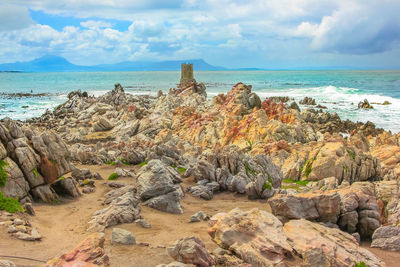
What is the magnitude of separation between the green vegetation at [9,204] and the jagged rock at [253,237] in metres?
6.16

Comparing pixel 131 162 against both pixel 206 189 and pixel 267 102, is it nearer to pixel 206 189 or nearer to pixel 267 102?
pixel 206 189

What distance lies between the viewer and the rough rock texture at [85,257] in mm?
6637

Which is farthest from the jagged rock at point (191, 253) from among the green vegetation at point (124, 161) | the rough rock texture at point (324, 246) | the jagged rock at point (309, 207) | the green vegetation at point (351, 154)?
the green vegetation at point (351, 154)

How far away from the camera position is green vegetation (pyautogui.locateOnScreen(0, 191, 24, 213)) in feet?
36.2

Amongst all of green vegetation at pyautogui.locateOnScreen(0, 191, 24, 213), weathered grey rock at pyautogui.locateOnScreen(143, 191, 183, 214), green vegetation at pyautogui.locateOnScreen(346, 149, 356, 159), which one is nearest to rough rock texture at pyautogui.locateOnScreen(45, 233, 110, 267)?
green vegetation at pyautogui.locateOnScreen(0, 191, 24, 213)

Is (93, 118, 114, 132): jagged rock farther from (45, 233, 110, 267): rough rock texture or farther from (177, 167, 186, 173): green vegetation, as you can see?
(45, 233, 110, 267): rough rock texture

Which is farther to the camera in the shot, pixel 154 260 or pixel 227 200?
pixel 227 200

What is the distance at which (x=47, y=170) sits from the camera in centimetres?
1353

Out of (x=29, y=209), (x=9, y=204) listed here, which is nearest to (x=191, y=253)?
(x=29, y=209)

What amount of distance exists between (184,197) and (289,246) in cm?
685

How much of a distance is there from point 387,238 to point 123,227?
807cm

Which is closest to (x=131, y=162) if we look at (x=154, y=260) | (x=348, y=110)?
(x=154, y=260)

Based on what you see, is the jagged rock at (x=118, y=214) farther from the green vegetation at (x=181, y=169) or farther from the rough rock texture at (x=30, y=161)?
the green vegetation at (x=181, y=169)

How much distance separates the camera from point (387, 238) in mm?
10852
